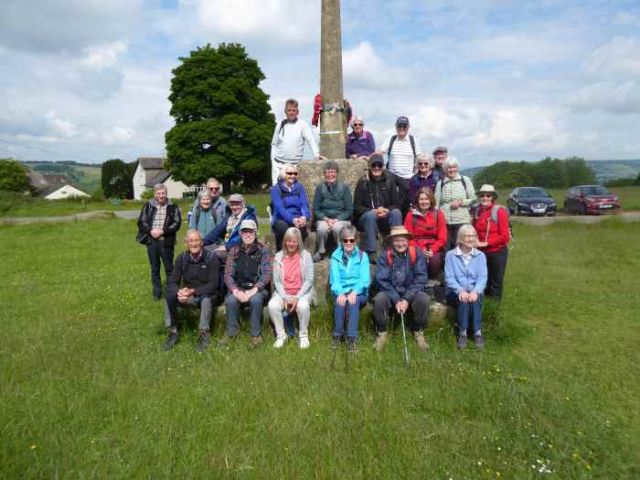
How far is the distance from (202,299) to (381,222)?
2.84 meters

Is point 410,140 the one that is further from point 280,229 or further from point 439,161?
point 280,229

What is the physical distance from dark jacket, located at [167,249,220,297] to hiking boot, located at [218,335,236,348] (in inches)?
23.0

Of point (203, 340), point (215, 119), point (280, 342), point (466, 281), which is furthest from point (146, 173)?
point (466, 281)

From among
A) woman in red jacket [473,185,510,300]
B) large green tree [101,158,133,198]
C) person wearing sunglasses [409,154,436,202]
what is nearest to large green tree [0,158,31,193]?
large green tree [101,158,133,198]

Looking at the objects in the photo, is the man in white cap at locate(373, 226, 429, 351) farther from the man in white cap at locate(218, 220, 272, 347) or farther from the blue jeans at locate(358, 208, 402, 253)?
the man in white cap at locate(218, 220, 272, 347)

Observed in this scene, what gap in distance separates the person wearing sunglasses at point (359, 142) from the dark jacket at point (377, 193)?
117 cm

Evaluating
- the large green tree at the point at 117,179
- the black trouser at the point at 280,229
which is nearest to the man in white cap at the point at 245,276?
the black trouser at the point at 280,229

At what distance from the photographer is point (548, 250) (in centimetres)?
1378

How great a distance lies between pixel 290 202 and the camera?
6.76 metres

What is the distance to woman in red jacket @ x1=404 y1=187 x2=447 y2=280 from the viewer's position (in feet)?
21.2

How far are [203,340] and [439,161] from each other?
175 inches

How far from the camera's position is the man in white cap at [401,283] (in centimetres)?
575

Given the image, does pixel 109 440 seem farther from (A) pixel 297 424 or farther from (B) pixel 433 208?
(B) pixel 433 208

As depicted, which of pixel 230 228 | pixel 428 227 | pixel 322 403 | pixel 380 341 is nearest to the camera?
pixel 322 403
